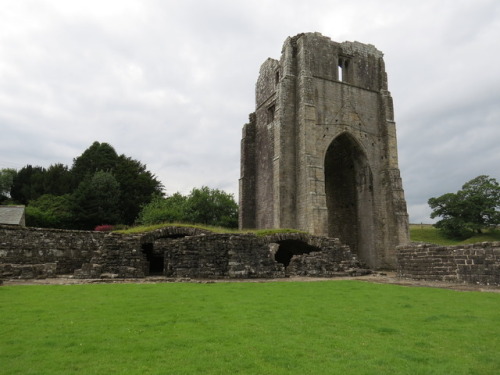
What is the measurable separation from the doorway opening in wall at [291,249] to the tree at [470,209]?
94.0 feet

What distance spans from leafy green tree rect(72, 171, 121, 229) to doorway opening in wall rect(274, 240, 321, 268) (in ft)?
70.6

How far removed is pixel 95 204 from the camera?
37.4 meters

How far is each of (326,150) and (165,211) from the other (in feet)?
48.4

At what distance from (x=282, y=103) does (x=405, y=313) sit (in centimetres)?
2110

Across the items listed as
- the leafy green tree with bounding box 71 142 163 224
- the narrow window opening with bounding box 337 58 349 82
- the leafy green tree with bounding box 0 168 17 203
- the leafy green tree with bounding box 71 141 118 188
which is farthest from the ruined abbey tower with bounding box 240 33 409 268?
the leafy green tree with bounding box 0 168 17 203

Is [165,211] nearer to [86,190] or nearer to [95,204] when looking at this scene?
[95,204]

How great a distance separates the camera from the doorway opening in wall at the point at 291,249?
63.9 feet

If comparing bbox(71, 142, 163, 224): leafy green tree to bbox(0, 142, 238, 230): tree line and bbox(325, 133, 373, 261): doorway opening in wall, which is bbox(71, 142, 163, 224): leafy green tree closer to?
bbox(0, 142, 238, 230): tree line

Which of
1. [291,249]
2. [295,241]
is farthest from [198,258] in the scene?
[291,249]

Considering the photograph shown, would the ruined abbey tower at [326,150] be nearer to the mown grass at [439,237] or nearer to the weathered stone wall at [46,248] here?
the weathered stone wall at [46,248]

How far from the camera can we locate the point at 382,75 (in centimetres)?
2980

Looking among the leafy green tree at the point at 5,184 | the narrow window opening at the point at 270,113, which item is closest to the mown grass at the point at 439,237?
the narrow window opening at the point at 270,113

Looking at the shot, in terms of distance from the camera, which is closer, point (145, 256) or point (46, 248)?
point (145, 256)

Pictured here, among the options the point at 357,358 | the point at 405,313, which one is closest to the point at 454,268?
the point at 405,313
